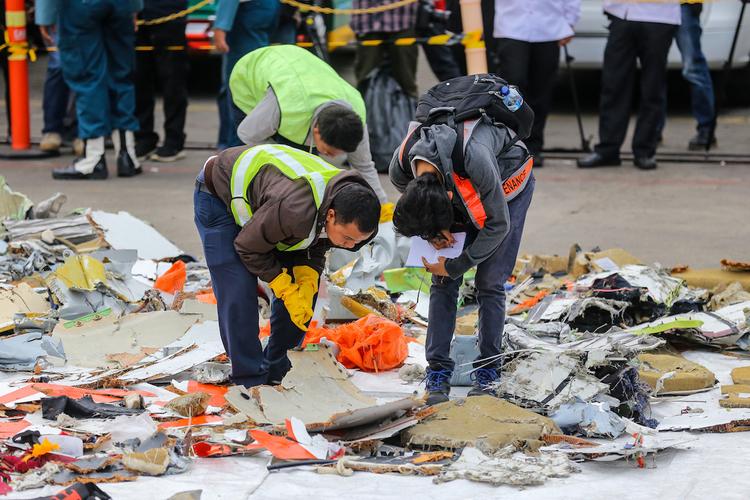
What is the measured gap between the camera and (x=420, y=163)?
4434 mm

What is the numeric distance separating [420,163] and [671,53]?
6813mm

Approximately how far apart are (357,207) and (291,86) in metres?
2.02

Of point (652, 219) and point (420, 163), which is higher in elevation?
point (420, 163)

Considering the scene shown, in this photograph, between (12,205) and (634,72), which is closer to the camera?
(12,205)

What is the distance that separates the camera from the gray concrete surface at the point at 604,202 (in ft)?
24.1

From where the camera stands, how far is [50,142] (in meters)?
10.1

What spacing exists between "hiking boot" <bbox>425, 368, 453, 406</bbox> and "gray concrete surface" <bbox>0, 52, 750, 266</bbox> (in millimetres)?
2564

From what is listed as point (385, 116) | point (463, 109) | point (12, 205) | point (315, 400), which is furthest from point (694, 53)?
point (315, 400)

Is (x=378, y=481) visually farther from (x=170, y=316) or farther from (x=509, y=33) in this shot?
(x=509, y=33)

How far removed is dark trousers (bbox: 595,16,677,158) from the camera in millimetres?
9070

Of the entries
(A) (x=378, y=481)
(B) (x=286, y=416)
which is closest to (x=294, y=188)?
(B) (x=286, y=416)

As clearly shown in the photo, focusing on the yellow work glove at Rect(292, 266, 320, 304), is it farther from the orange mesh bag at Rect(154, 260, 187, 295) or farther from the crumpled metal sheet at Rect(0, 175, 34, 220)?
the crumpled metal sheet at Rect(0, 175, 34, 220)

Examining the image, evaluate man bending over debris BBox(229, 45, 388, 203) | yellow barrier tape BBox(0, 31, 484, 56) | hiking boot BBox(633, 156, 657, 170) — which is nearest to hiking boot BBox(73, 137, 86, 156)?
yellow barrier tape BBox(0, 31, 484, 56)

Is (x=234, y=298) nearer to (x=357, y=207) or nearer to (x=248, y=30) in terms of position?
(x=357, y=207)
